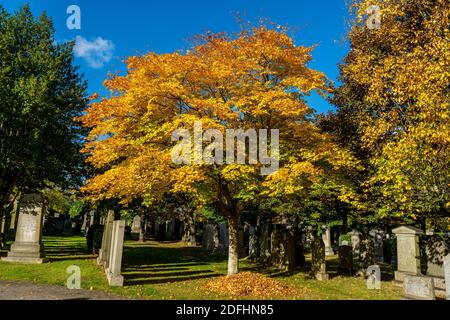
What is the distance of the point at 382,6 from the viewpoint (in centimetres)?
1349

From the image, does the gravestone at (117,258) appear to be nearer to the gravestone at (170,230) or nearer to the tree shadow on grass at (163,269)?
the tree shadow on grass at (163,269)

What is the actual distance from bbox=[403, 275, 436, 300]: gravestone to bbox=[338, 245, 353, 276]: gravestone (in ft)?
18.3

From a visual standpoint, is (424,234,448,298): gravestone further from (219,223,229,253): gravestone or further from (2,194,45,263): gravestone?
(2,194,45,263): gravestone

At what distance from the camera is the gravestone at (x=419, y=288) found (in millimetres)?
10500

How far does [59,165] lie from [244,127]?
10.4 metres

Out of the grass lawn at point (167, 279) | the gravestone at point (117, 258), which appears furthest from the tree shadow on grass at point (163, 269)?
the gravestone at point (117, 258)

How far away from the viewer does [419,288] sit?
35.3 feet

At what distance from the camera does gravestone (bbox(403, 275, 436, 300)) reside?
10.5 meters

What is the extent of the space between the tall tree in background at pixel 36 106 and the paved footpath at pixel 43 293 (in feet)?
24.6

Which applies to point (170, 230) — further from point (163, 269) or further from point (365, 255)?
point (365, 255)

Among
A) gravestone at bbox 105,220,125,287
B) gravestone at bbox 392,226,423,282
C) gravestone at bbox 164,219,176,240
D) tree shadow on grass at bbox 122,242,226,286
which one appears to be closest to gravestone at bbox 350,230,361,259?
gravestone at bbox 392,226,423,282

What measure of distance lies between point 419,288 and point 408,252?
2.76 metres
